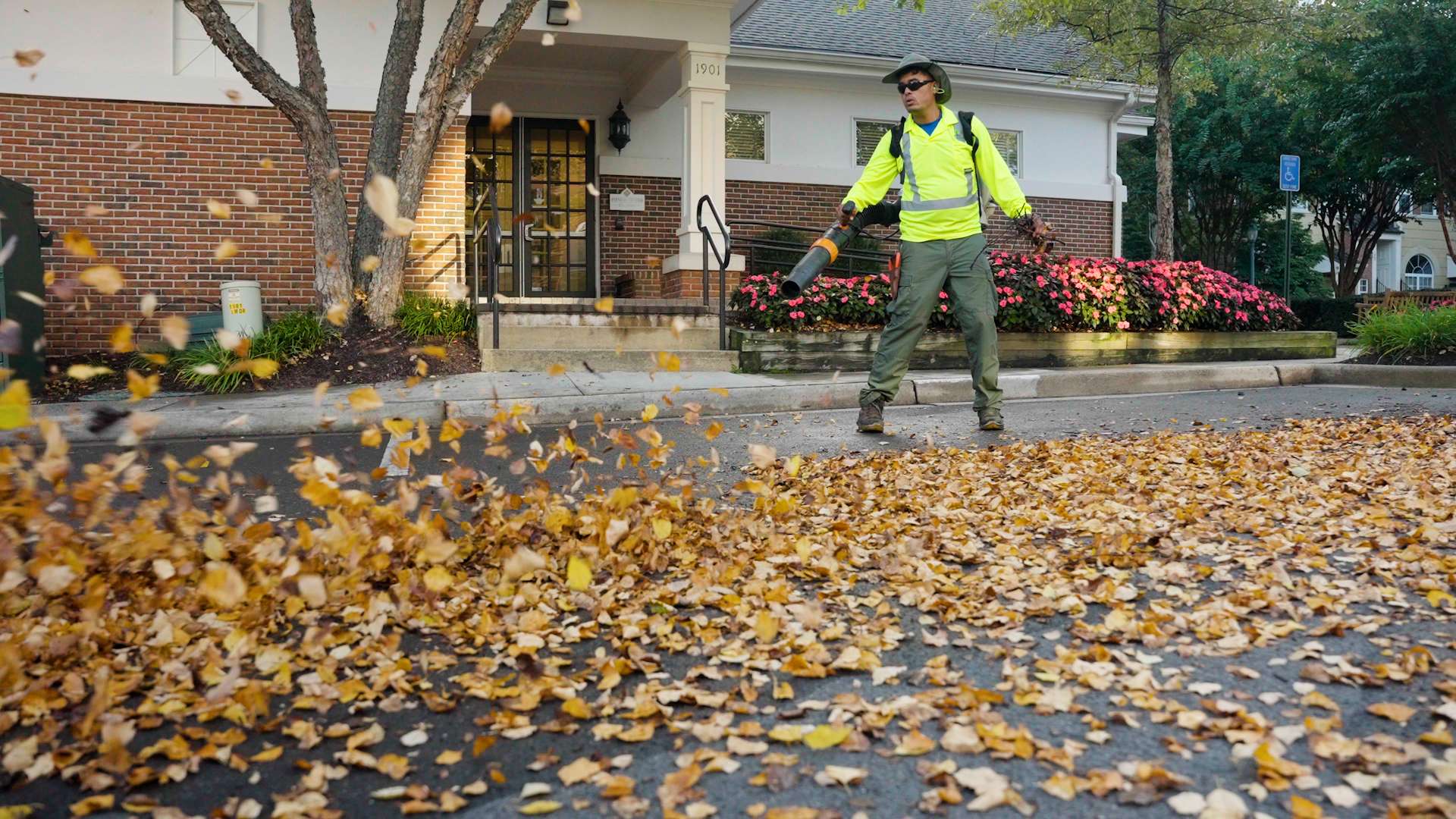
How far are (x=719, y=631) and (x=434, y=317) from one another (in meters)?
8.38

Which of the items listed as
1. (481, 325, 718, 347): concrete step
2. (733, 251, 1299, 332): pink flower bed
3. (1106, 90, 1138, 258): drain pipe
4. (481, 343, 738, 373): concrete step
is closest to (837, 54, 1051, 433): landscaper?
(481, 343, 738, 373): concrete step


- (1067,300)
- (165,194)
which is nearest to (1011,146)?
(1067,300)

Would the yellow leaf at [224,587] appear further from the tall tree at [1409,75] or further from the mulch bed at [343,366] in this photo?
the tall tree at [1409,75]

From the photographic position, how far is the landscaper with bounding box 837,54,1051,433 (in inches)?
283

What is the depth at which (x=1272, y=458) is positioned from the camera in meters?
5.82

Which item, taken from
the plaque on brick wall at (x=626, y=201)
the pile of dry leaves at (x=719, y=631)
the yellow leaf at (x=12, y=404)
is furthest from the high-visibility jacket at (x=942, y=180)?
the plaque on brick wall at (x=626, y=201)

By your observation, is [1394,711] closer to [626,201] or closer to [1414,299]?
[626,201]

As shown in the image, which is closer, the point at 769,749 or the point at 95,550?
the point at 769,749

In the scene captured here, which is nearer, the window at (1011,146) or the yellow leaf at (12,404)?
the yellow leaf at (12,404)

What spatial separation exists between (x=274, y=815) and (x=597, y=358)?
857 cm

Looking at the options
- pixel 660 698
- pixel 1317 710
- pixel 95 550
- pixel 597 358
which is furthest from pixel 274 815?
pixel 597 358

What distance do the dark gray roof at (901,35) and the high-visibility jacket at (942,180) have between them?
9.23m

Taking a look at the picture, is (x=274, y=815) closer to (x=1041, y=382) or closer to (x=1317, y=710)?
(x=1317, y=710)

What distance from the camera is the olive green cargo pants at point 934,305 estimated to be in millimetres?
7246
